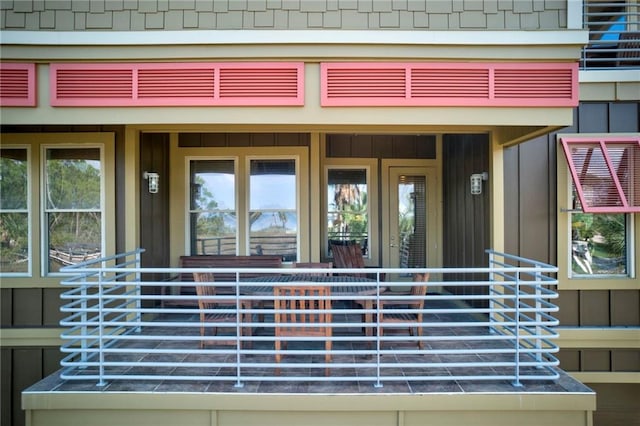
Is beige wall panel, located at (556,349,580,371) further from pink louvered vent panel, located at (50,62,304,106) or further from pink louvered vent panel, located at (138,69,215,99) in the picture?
pink louvered vent panel, located at (138,69,215,99)

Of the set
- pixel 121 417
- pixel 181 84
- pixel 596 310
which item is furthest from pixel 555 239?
pixel 121 417

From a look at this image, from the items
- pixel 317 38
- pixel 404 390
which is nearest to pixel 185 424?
pixel 404 390

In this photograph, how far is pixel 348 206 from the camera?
6695 mm

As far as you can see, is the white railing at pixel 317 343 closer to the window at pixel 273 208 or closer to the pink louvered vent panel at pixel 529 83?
the window at pixel 273 208

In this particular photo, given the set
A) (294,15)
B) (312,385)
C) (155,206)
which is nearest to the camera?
(312,385)

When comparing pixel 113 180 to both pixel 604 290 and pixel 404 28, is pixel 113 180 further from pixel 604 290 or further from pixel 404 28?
pixel 604 290

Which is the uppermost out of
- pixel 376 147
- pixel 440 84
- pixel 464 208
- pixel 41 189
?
pixel 440 84

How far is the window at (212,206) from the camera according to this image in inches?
233

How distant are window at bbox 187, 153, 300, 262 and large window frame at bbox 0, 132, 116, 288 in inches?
50.3

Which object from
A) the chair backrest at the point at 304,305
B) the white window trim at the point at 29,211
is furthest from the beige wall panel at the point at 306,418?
the white window trim at the point at 29,211

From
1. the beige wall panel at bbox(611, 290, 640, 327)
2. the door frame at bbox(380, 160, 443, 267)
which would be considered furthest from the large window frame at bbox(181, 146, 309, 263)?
the beige wall panel at bbox(611, 290, 640, 327)

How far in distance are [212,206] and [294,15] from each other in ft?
10.1

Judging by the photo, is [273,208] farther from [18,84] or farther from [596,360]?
[596,360]

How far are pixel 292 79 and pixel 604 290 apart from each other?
447 centimetres
